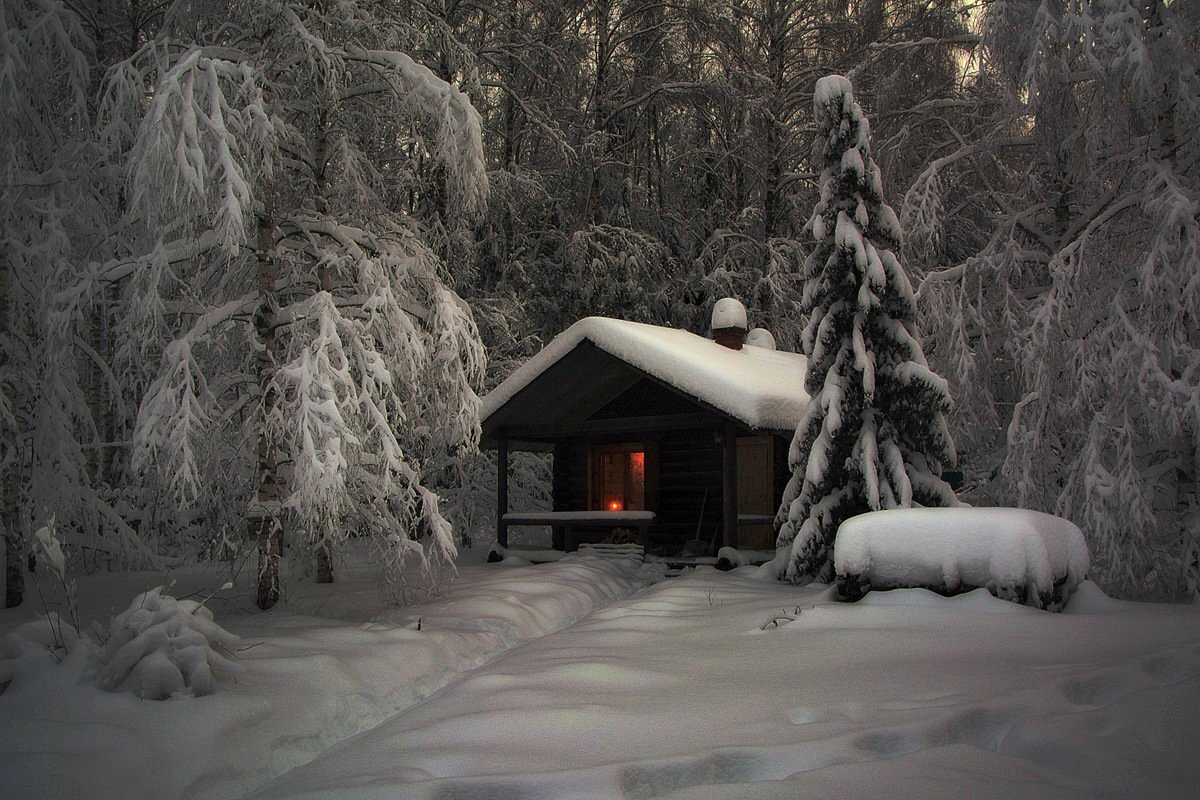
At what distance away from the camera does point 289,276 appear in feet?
34.1

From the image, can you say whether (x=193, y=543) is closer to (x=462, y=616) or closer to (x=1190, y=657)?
(x=462, y=616)

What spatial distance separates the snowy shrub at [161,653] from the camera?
5.46m

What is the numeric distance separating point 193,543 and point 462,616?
12253 mm

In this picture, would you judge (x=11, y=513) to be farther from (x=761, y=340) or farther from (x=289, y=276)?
(x=761, y=340)

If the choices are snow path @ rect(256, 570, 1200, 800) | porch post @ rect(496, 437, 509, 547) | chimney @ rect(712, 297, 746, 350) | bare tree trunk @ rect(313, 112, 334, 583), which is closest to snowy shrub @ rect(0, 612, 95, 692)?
snow path @ rect(256, 570, 1200, 800)

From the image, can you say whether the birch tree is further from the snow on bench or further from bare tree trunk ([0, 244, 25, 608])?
bare tree trunk ([0, 244, 25, 608])

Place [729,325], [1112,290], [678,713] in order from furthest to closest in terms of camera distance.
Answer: [729,325]
[1112,290]
[678,713]

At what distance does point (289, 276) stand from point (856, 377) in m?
7.53

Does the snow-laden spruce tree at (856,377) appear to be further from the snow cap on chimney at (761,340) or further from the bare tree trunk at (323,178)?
the snow cap on chimney at (761,340)

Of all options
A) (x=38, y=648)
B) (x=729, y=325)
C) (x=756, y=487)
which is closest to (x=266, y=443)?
(x=38, y=648)

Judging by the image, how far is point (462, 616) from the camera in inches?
362

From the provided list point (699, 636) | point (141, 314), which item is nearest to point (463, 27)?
point (141, 314)

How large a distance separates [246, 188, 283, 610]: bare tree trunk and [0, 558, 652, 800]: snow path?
49 centimetres

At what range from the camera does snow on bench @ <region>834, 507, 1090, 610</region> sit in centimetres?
818
